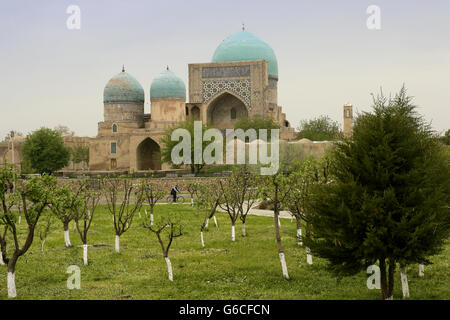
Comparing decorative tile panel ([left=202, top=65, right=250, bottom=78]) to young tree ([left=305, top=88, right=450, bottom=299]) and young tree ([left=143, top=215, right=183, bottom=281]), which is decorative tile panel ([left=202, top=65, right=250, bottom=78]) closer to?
young tree ([left=143, top=215, right=183, bottom=281])

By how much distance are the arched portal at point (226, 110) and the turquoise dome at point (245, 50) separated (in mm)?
3473

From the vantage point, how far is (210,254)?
13.8m

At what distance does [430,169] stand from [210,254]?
6.58m

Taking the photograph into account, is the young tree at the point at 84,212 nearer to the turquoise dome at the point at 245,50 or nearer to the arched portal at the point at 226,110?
the arched portal at the point at 226,110

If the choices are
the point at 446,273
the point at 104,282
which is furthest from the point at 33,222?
the point at 446,273

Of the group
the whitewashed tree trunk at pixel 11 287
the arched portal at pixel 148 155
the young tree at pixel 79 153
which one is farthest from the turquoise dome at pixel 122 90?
the whitewashed tree trunk at pixel 11 287

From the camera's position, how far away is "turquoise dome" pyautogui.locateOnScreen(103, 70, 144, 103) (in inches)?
1746

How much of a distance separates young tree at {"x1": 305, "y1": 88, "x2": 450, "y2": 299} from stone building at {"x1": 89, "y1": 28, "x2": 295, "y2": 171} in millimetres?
32568

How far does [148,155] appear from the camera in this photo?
43906 mm

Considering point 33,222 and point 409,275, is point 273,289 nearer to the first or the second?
point 409,275

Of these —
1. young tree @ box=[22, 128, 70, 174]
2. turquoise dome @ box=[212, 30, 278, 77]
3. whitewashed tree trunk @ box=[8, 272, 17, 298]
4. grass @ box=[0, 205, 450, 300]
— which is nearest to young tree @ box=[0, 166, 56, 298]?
whitewashed tree trunk @ box=[8, 272, 17, 298]

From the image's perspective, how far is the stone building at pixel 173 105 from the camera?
42406mm

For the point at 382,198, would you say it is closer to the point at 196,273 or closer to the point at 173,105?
the point at 196,273

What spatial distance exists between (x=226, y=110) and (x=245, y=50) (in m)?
5.31
